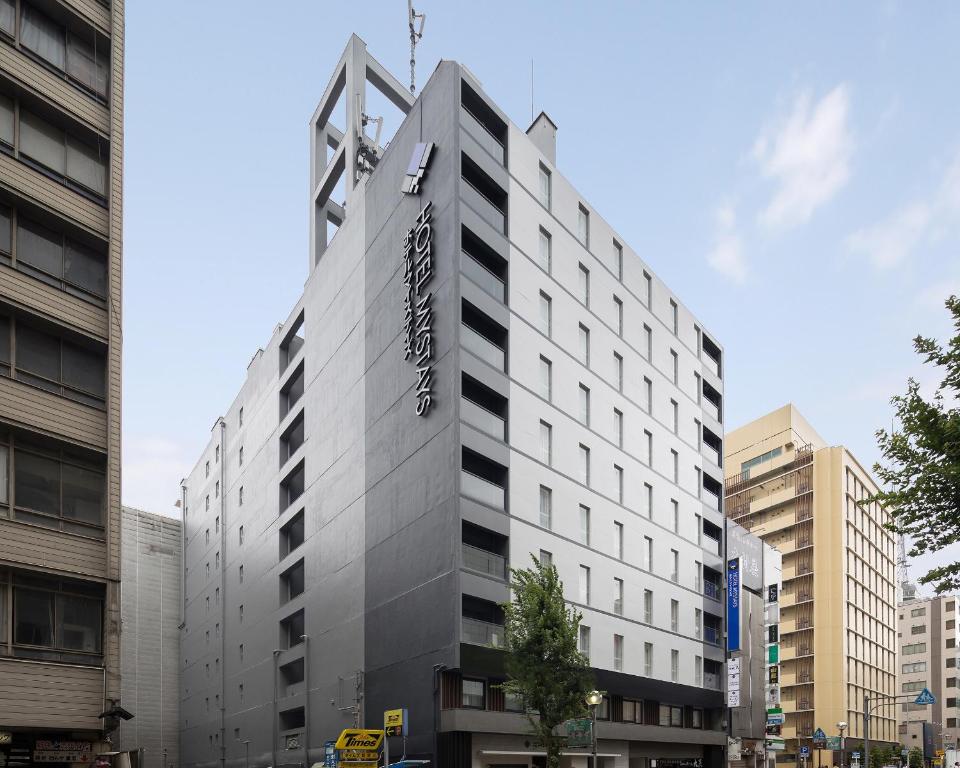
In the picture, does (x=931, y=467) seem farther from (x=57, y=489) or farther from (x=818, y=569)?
(x=818, y=569)

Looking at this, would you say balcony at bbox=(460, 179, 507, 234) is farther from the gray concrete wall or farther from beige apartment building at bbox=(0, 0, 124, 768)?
the gray concrete wall

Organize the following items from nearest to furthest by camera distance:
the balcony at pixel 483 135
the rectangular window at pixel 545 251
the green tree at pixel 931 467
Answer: the green tree at pixel 931 467 < the balcony at pixel 483 135 < the rectangular window at pixel 545 251

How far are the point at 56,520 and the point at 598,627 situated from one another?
113 feet

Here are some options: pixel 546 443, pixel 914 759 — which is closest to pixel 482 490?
pixel 546 443

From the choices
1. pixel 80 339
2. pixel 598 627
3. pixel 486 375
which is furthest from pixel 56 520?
pixel 598 627

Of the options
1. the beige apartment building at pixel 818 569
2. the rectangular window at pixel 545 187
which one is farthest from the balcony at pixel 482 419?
the beige apartment building at pixel 818 569

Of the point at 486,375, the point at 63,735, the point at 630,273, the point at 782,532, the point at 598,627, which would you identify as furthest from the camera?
the point at 782,532

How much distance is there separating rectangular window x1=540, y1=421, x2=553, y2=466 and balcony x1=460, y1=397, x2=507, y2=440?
3.50 meters

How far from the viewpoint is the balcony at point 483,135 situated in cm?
4906

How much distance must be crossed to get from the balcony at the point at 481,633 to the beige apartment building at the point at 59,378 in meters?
19.6

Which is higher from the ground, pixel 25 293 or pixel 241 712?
pixel 25 293

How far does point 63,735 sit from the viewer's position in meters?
25.5

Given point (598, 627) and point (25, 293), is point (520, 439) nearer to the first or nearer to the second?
point (598, 627)

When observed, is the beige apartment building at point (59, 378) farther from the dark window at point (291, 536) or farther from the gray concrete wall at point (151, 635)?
the gray concrete wall at point (151, 635)
